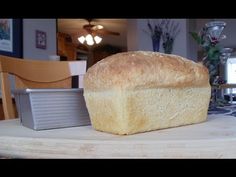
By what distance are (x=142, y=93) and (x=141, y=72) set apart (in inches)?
1.7

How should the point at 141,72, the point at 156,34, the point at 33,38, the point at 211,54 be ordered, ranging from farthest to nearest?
the point at 156,34
the point at 33,38
the point at 211,54
the point at 141,72

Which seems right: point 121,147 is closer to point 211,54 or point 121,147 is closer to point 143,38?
point 211,54

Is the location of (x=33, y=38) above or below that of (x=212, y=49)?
above

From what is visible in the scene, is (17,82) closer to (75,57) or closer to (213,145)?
(213,145)

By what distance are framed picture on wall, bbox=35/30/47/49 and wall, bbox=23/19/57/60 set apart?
31mm

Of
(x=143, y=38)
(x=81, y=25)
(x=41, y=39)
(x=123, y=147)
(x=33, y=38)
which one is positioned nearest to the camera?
(x=123, y=147)

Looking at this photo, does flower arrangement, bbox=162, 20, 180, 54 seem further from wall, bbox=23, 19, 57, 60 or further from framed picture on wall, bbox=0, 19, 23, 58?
framed picture on wall, bbox=0, 19, 23, 58

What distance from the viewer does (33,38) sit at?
2801 millimetres

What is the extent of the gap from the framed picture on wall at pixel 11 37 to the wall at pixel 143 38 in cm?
129

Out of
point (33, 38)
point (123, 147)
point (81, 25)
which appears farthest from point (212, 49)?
point (81, 25)

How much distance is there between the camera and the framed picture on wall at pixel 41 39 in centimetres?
285

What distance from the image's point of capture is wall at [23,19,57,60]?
272 centimetres

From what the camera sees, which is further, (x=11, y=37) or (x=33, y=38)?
(x=33, y=38)

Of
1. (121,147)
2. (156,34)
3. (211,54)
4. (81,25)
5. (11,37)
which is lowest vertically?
(121,147)
